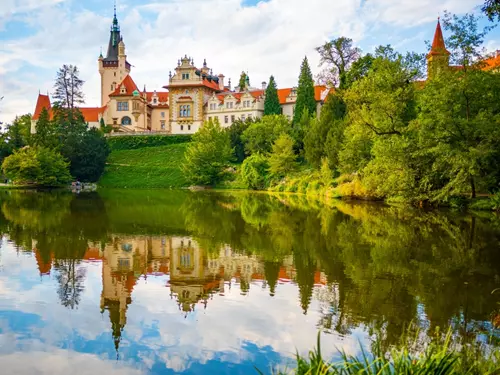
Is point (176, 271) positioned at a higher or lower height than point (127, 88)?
lower

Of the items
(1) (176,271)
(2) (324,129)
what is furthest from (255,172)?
(1) (176,271)

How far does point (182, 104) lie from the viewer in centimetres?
7381

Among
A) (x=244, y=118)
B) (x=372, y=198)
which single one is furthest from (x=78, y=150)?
(x=372, y=198)

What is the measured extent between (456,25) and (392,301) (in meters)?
21.1

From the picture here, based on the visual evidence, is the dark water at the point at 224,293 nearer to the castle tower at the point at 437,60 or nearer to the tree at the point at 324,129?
the castle tower at the point at 437,60

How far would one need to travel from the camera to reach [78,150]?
2083 inches

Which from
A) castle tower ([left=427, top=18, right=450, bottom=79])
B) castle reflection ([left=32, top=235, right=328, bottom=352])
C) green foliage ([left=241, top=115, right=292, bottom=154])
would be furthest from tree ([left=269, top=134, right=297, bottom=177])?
castle reflection ([left=32, top=235, right=328, bottom=352])

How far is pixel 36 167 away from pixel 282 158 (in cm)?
2094

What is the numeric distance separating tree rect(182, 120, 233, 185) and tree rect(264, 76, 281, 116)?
14.0 meters

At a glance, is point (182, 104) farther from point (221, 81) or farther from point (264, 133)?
point (264, 133)

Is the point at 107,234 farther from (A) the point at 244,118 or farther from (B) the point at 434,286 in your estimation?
(A) the point at 244,118

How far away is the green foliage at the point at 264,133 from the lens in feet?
181

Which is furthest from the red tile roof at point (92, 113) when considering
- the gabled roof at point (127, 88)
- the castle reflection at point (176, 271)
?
the castle reflection at point (176, 271)

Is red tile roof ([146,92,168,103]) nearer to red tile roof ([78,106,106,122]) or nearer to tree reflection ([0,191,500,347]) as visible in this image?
red tile roof ([78,106,106,122])
